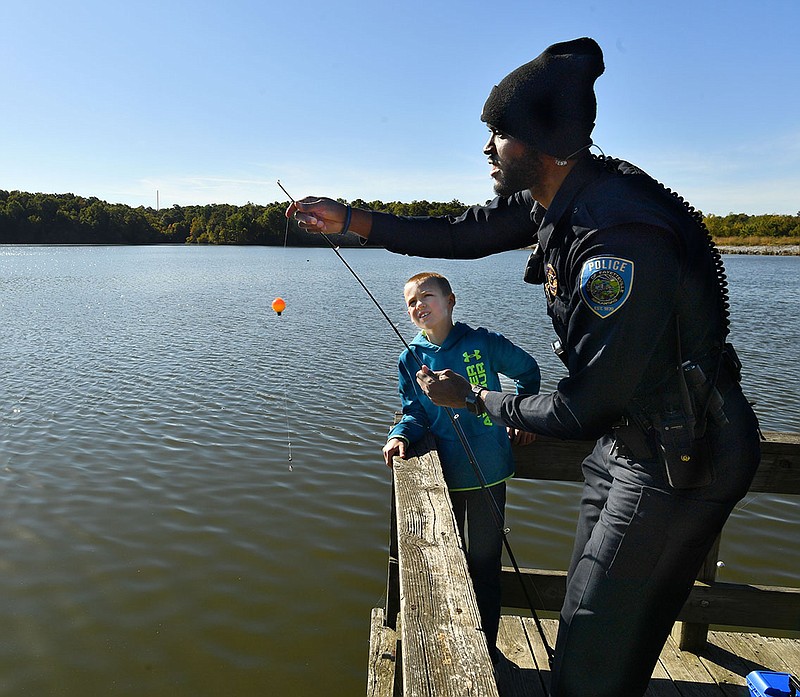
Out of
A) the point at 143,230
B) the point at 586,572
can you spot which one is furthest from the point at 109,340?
the point at 143,230

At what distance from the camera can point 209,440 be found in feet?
31.9

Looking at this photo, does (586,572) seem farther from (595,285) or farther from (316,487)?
(316,487)

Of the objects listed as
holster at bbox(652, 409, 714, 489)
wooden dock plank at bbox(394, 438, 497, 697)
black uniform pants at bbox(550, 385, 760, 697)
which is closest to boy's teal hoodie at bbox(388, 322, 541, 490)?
wooden dock plank at bbox(394, 438, 497, 697)

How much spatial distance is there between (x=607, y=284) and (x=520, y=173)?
0.58 meters

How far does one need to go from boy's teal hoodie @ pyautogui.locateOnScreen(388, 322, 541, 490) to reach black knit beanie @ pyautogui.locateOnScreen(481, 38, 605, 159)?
147 cm

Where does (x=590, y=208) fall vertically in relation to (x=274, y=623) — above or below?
above

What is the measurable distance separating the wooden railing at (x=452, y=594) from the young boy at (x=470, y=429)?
0.13 m

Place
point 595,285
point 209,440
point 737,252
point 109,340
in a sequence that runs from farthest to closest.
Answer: point 737,252
point 109,340
point 209,440
point 595,285

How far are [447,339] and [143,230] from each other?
384 feet

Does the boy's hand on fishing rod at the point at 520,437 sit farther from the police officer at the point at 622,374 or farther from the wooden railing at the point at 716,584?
the police officer at the point at 622,374

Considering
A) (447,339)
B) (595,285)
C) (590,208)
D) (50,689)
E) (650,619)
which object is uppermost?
(590,208)

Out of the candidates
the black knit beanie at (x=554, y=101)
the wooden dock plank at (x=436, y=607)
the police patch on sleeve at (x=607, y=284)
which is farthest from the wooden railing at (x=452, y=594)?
the black knit beanie at (x=554, y=101)

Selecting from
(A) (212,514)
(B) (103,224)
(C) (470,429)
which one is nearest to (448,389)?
(C) (470,429)

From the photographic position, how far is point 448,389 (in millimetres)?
2510
